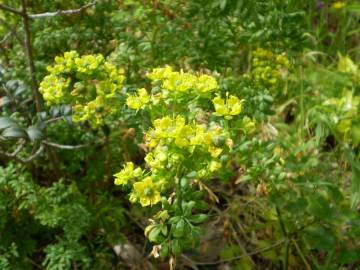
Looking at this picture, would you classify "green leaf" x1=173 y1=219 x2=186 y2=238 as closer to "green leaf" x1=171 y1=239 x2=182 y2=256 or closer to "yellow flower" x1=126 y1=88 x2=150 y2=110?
"green leaf" x1=171 y1=239 x2=182 y2=256

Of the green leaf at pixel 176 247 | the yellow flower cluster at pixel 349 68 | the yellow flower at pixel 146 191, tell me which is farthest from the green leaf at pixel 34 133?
the yellow flower cluster at pixel 349 68

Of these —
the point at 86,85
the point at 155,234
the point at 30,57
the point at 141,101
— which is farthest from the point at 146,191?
the point at 30,57

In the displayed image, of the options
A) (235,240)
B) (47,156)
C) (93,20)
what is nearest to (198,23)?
(93,20)

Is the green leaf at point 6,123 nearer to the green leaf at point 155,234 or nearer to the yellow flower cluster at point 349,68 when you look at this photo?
the green leaf at point 155,234

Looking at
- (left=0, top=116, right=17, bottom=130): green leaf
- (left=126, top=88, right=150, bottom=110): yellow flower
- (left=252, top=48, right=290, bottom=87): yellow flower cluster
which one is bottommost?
(left=0, top=116, right=17, bottom=130): green leaf

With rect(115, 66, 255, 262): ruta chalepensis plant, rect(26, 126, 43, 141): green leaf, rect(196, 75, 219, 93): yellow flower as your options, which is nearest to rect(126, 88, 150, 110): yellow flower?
rect(115, 66, 255, 262): ruta chalepensis plant

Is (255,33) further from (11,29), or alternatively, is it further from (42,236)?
(42,236)

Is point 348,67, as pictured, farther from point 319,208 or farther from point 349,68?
point 319,208
